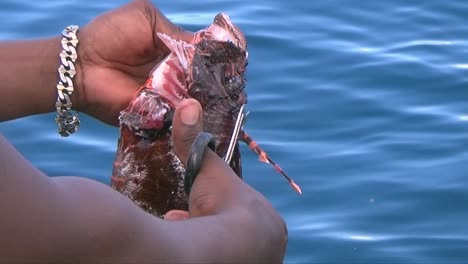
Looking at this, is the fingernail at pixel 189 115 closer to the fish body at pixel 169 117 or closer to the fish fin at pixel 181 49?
the fish body at pixel 169 117

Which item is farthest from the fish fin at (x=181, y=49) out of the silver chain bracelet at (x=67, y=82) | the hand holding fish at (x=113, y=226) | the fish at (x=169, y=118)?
the hand holding fish at (x=113, y=226)

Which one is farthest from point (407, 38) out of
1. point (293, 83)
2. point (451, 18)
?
point (293, 83)

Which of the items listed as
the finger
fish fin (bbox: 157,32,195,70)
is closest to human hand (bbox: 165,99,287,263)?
the finger

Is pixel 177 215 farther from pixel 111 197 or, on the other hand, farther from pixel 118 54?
pixel 118 54

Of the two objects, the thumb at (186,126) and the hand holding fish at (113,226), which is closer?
the hand holding fish at (113,226)

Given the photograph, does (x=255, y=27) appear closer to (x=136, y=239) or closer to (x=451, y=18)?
(x=451, y=18)

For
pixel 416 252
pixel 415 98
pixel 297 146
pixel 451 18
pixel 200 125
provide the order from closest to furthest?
pixel 200 125
pixel 416 252
pixel 297 146
pixel 415 98
pixel 451 18

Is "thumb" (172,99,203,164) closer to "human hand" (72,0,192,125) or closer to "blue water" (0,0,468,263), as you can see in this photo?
"human hand" (72,0,192,125)
